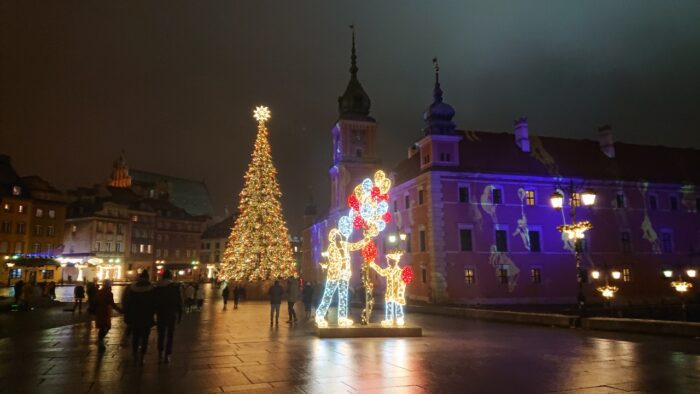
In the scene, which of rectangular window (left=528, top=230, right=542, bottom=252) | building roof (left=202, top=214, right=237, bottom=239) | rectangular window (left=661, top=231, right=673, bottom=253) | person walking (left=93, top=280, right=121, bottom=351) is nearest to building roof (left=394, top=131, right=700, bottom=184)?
rectangular window (left=661, top=231, right=673, bottom=253)

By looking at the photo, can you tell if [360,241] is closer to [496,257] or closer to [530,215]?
[496,257]

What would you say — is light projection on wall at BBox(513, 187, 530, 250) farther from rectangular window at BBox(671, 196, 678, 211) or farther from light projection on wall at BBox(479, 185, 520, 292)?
rectangular window at BBox(671, 196, 678, 211)

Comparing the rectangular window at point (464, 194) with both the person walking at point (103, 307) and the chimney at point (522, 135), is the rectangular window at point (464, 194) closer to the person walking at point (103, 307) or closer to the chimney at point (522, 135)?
the chimney at point (522, 135)

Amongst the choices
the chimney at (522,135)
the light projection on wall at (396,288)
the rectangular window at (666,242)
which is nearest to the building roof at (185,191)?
the chimney at (522,135)

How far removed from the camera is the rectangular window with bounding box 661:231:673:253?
44.2 m

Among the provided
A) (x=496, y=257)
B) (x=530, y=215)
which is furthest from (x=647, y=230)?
(x=496, y=257)

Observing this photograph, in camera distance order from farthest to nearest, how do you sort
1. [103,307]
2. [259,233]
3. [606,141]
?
[606,141] → [259,233] → [103,307]

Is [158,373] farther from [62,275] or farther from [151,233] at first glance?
[151,233]

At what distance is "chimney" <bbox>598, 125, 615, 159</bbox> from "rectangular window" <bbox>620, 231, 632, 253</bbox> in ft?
25.3

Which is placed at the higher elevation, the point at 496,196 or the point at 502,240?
the point at 496,196

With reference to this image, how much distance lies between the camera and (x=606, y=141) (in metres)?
47.0

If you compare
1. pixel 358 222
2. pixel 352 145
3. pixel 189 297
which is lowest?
pixel 189 297

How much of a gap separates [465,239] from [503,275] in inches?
167

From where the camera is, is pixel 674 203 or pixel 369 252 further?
pixel 674 203
